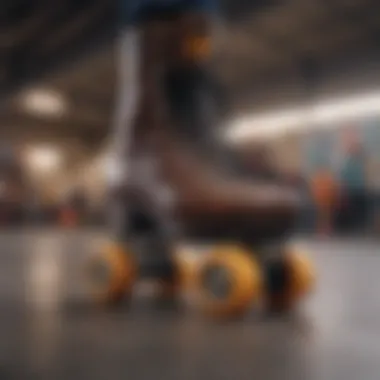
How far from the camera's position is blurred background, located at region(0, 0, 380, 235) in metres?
0.72

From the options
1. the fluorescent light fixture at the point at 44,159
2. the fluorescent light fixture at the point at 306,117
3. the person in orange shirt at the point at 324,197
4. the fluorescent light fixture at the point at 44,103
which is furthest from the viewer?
the person in orange shirt at the point at 324,197

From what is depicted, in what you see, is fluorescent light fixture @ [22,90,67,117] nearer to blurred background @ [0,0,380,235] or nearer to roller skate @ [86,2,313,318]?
blurred background @ [0,0,380,235]

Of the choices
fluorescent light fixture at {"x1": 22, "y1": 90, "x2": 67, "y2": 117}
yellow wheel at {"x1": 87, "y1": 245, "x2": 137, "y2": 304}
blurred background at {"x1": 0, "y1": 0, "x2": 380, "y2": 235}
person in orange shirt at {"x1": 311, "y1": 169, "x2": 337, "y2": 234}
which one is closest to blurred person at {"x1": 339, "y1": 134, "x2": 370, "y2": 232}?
person in orange shirt at {"x1": 311, "y1": 169, "x2": 337, "y2": 234}

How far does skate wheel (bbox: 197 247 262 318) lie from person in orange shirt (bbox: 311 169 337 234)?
0.89m

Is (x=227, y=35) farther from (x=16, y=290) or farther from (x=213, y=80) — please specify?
(x=16, y=290)

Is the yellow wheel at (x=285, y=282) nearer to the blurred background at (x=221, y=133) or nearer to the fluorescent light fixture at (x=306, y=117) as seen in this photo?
the blurred background at (x=221, y=133)

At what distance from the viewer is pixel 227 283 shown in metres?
0.50

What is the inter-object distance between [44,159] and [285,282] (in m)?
0.57

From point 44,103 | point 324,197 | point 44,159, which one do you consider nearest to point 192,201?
point 44,103

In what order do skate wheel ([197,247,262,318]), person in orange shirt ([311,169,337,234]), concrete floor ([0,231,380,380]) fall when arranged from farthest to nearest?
person in orange shirt ([311,169,337,234]) < skate wheel ([197,247,262,318]) < concrete floor ([0,231,380,380])

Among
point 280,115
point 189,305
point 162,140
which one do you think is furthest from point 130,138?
point 280,115

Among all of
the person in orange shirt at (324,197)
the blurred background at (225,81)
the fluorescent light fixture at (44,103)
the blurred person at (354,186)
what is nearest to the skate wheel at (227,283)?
the blurred background at (225,81)

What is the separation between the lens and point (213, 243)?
55 centimetres

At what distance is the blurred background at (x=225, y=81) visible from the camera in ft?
2.36
